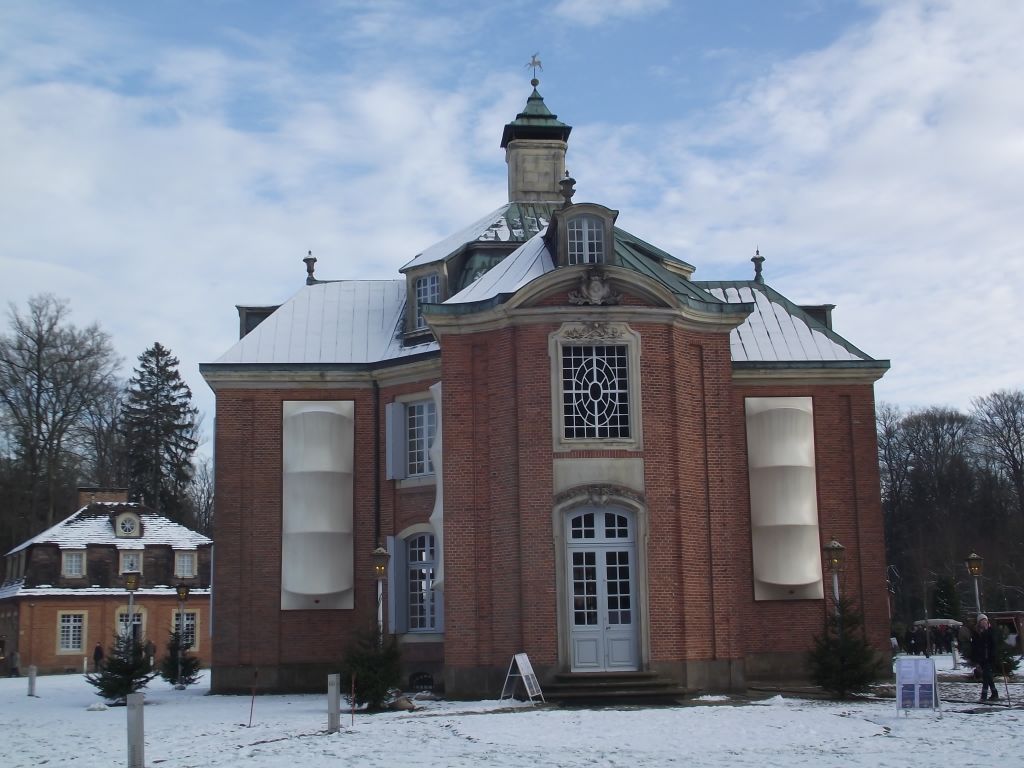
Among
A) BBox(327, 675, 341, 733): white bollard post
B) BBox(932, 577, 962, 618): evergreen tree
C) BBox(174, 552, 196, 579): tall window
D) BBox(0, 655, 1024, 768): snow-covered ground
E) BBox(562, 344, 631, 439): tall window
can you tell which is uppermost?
BBox(562, 344, 631, 439): tall window

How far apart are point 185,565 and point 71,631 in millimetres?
5204

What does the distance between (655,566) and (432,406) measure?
→ 23.4 feet

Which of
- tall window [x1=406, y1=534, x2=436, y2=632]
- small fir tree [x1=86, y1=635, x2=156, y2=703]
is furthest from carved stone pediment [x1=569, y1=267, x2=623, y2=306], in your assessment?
small fir tree [x1=86, y1=635, x2=156, y2=703]

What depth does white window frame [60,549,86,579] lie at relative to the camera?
49.2 m

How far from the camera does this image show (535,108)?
119ft

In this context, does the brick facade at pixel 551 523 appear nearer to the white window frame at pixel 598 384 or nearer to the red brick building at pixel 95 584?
the white window frame at pixel 598 384

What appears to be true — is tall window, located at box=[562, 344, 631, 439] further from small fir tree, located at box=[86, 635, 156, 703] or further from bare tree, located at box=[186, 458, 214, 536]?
bare tree, located at box=[186, 458, 214, 536]

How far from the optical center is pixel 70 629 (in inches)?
1932

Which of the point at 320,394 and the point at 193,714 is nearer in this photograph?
the point at 193,714

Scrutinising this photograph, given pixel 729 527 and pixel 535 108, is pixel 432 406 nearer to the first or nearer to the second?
pixel 729 527

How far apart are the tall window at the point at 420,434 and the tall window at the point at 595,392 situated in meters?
4.71

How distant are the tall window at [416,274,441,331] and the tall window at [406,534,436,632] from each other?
17.5ft

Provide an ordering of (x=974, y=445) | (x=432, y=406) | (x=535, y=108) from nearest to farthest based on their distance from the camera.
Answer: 1. (x=432, y=406)
2. (x=535, y=108)
3. (x=974, y=445)

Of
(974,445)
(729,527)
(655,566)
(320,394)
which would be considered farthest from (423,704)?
(974,445)
